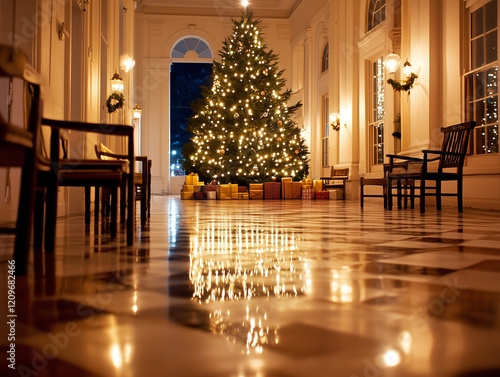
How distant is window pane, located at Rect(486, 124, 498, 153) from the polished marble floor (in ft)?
18.6

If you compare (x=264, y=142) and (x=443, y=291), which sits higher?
(x=264, y=142)

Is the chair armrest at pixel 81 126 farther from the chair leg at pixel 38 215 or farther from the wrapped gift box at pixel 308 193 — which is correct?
the wrapped gift box at pixel 308 193

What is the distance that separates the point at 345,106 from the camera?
13.2 meters

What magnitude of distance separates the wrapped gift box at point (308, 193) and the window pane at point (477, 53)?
6563 millimetres

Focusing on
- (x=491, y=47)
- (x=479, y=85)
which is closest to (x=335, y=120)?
(x=479, y=85)

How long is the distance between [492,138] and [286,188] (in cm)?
701

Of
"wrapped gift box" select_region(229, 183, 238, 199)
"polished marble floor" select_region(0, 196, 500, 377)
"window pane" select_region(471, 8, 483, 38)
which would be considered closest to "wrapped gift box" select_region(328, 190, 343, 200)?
"wrapped gift box" select_region(229, 183, 238, 199)

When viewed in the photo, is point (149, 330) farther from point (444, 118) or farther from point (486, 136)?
point (444, 118)

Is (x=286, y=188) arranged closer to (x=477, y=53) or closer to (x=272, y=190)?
(x=272, y=190)

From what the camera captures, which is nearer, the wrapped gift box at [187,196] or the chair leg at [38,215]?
the chair leg at [38,215]

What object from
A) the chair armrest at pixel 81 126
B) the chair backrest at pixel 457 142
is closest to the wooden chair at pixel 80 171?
the chair armrest at pixel 81 126

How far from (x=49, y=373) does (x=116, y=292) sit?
611 mm

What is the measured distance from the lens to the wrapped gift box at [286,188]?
13.4m

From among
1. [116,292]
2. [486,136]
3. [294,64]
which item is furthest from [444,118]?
[294,64]
